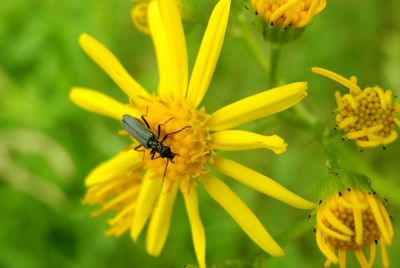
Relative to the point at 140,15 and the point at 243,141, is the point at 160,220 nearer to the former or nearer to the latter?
the point at 243,141

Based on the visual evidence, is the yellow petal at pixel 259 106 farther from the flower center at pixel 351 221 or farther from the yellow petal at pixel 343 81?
the flower center at pixel 351 221

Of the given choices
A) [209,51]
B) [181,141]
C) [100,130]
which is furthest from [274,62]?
[100,130]

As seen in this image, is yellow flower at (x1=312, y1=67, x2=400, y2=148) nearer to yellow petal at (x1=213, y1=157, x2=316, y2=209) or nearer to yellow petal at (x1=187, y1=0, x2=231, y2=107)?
yellow petal at (x1=213, y1=157, x2=316, y2=209)

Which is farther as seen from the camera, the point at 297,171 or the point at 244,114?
the point at 297,171

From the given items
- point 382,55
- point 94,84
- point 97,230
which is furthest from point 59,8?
point 382,55

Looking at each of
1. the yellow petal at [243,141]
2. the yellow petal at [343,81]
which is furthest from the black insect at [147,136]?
the yellow petal at [343,81]

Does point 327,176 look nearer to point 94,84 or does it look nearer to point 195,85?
point 195,85
